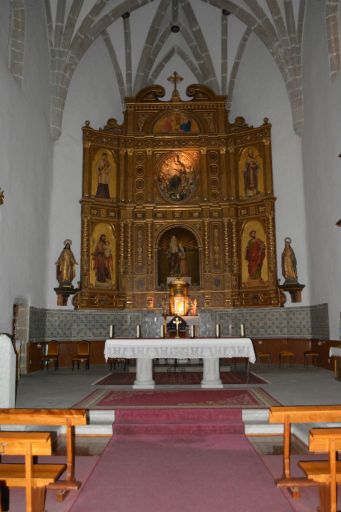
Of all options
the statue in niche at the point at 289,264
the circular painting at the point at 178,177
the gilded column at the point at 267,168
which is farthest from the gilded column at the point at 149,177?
the statue in niche at the point at 289,264

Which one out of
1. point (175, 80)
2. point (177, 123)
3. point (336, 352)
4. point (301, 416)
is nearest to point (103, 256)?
point (177, 123)

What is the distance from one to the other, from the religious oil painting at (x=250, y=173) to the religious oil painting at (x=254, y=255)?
1.18 meters

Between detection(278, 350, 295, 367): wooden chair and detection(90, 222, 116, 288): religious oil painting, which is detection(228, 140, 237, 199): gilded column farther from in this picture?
detection(278, 350, 295, 367): wooden chair

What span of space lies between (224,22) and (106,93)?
5.34 metres

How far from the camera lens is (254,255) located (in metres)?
17.3

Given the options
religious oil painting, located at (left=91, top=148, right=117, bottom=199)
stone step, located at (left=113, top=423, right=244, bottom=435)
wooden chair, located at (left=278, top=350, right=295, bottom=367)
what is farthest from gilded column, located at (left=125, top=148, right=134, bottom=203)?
stone step, located at (left=113, top=423, right=244, bottom=435)

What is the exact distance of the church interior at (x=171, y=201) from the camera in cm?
1191

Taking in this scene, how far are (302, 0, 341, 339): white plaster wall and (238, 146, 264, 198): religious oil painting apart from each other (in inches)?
75.1

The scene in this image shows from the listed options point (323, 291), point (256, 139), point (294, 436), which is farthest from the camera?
point (256, 139)

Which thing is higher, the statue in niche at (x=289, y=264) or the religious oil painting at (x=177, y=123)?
the religious oil painting at (x=177, y=123)

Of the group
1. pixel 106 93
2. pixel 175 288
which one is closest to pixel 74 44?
pixel 106 93

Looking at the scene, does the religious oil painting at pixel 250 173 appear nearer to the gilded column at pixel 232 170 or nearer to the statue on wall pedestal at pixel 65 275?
the gilded column at pixel 232 170

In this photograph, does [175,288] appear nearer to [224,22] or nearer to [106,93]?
[106,93]

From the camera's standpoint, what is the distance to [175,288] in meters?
16.1
